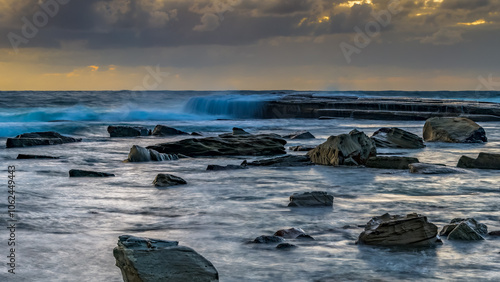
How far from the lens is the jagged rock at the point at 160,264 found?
8.91ft

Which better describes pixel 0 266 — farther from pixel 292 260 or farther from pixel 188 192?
pixel 188 192

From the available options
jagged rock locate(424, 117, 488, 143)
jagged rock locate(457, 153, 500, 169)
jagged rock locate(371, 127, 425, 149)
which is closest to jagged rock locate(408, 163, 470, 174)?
jagged rock locate(457, 153, 500, 169)

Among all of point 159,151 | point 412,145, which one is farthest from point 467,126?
point 159,151

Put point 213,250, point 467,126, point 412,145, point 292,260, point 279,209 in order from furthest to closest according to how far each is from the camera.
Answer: point 467,126
point 412,145
point 279,209
point 213,250
point 292,260

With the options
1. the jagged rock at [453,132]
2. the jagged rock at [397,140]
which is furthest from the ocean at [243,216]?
the jagged rock at [453,132]

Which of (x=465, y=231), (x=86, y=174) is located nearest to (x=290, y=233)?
(x=465, y=231)

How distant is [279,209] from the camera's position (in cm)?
532

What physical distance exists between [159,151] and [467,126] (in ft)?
23.6

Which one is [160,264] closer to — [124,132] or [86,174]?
[86,174]

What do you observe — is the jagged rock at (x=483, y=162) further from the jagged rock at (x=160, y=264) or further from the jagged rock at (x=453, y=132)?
the jagged rock at (x=160, y=264)

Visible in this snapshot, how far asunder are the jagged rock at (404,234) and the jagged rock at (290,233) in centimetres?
44

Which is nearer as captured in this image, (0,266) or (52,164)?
(0,266)

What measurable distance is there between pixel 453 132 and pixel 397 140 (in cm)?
197

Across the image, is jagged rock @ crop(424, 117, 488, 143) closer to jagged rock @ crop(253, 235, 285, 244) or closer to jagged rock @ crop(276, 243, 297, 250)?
jagged rock @ crop(253, 235, 285, 244)
